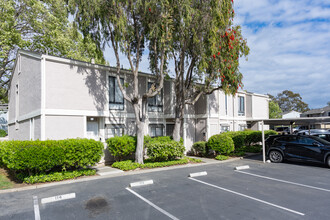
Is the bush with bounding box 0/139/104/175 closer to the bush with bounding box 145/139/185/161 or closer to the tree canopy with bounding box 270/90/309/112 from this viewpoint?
the bush with bounding box 145/139/185/161

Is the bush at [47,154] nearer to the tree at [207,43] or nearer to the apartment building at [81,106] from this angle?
the apartment building at [81,106]

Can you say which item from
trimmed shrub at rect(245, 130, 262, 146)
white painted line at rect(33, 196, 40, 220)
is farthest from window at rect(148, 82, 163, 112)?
white painted line at rect(33, 196, 40, 220)

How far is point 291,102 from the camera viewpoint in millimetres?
71000

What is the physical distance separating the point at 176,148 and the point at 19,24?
19312mm

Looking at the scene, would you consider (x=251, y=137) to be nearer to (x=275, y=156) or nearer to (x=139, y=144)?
(x=275, y=156)

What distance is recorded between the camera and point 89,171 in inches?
391

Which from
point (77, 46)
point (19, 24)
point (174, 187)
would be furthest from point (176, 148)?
point (19, 24)

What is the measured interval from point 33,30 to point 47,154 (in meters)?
18.1

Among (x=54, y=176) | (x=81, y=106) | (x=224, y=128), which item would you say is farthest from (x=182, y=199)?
(x=224, y=128)

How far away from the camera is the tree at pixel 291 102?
7012 cm

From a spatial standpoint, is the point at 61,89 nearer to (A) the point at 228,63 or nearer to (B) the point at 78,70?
(B) the point at 78,70

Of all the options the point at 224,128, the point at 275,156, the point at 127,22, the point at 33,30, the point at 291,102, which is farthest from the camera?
the point at 291,102

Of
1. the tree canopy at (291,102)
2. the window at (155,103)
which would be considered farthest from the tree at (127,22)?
the tree canopy at (291,102)

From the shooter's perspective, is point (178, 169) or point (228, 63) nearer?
point (178, 169)
